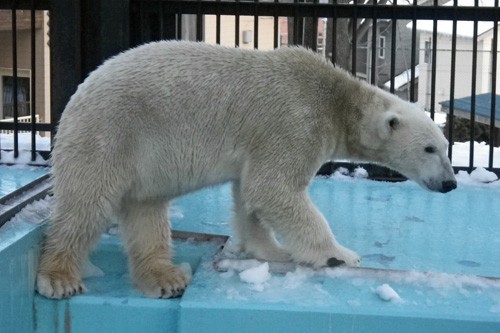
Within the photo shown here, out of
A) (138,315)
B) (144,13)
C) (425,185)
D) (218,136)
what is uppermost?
(144,13)

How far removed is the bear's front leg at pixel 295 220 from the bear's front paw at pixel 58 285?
0.78 m

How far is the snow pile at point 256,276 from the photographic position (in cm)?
307

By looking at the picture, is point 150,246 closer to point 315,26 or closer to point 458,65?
point 315,26

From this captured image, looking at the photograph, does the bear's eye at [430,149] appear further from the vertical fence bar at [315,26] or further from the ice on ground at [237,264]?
the vertical fence bar at [315,26]

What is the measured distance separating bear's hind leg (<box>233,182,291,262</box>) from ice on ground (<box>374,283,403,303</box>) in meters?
0.54

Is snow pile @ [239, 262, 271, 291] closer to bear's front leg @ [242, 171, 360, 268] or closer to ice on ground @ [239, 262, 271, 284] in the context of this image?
ice on ground @ [239, 262, 271, 284]

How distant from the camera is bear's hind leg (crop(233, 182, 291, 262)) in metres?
3.41

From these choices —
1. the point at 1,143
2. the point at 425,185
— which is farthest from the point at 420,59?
the point at 425,185

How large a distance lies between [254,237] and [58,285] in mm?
873

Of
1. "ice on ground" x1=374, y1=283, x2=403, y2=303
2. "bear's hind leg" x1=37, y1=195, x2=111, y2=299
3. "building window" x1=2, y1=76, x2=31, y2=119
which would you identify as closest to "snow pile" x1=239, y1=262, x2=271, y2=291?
"ice on ground" x1=374, y1=283, x2=403, y2=303

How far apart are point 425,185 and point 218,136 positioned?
103 centimetres

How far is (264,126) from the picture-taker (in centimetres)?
322

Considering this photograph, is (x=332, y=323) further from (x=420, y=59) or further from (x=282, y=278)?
(x=420, y=59)

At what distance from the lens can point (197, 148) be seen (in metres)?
3.21
